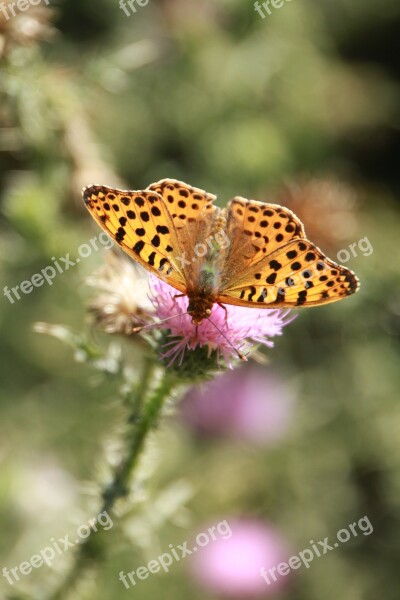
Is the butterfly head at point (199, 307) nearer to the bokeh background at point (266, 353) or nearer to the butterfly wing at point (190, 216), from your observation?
the butterfly wing at point (190, 216)

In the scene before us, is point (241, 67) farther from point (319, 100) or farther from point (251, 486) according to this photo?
point (251, 486)

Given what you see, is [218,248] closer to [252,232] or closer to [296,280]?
[252,232]

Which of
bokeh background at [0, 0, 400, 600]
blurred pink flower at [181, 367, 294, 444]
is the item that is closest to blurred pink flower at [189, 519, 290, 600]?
bokeh background at [0, 0, 400, 600]

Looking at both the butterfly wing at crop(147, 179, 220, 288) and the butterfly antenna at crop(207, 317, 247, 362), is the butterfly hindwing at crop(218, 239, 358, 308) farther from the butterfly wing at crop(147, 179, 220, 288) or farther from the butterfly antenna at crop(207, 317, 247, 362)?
the butterfly wing at crop(147, 179, 220, 288)

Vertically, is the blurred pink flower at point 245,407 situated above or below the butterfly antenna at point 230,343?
below

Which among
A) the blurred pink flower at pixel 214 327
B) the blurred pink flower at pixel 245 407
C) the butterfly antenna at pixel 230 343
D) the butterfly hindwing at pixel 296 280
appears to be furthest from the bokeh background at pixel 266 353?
the butterfly hindwing at pixel 296 280

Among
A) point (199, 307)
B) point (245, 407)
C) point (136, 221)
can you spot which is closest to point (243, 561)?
point (245, 407)

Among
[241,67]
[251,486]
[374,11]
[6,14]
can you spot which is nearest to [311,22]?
[241,67]
